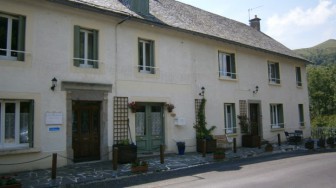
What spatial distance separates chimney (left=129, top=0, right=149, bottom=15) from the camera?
48.0 feet

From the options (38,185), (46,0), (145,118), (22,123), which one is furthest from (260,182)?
(46,0)

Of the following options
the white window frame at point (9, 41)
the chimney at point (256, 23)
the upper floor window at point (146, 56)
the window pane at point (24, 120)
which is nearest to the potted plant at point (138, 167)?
the window pane at point (24, 120)

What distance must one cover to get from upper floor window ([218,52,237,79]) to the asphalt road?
752cm

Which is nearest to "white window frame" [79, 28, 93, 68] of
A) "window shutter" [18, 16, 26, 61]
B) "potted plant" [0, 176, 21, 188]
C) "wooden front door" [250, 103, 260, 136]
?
"window shutter" [18, 16, 26, 61]

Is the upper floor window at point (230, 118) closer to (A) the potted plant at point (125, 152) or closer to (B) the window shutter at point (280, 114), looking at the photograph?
(B) the window shutter at point (280, 114)

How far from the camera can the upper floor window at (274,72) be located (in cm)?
2181

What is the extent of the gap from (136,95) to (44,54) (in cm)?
417

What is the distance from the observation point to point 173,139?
49.2 feet

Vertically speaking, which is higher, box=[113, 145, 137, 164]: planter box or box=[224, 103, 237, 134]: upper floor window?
box=[224, 103, 237, 134]: upper floor window

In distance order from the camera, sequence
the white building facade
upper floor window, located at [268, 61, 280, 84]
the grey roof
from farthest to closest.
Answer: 1. upper floor window, located at [268, 61, 280, 84]
2. the grey roof
3. the white building facade

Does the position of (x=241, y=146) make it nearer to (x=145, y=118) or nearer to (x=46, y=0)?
(x=145, y=118)

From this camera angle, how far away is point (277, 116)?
2192 cm

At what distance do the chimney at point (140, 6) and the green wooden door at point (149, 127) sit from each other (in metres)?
4.35

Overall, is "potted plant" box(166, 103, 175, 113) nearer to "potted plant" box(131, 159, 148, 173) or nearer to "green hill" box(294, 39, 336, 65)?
"potted plant" box(131, 159, 148, 173)
